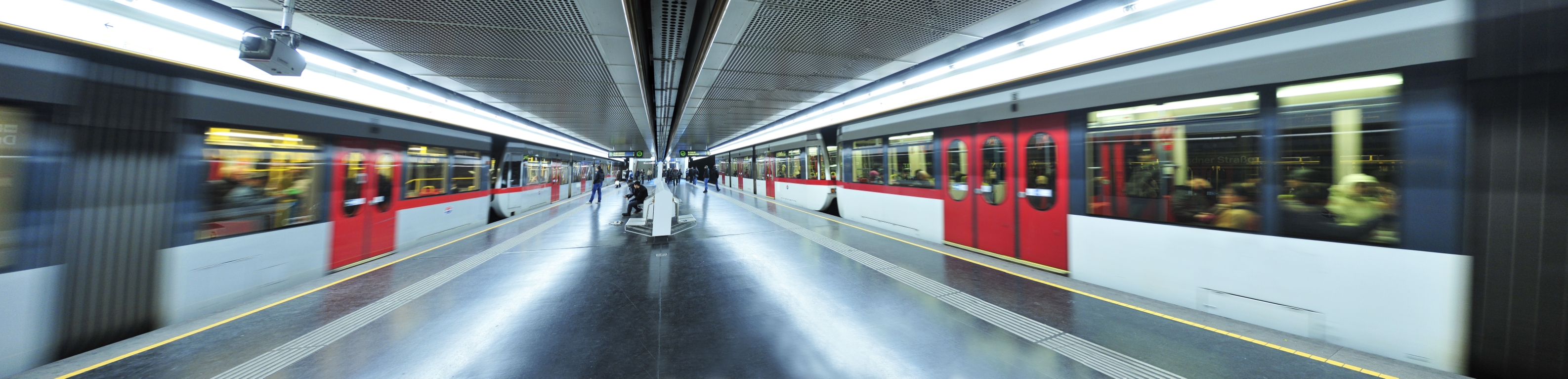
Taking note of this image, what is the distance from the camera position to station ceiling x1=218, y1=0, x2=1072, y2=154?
322 cm

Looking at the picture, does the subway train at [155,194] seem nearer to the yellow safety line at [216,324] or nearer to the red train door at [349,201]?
the red train door at [349,201]

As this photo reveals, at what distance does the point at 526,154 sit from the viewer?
385 inches

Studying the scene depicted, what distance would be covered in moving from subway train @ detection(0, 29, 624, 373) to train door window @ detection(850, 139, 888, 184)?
304 inches

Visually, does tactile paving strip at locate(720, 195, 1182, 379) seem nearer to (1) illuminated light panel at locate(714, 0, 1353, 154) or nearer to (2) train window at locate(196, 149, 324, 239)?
(1) illuminated light panel at locate(714, 0, 1353, 154)

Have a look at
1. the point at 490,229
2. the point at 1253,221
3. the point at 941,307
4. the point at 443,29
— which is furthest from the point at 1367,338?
the point at 490,229

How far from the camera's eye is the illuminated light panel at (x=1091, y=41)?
2770mm

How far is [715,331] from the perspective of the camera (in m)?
2.97

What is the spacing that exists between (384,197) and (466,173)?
6.55 ft

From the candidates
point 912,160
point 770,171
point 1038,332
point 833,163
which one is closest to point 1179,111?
point 1038,332

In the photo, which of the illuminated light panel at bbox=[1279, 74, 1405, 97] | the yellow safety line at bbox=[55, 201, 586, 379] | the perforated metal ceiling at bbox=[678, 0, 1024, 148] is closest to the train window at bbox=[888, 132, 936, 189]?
the perforated metal ceiling at bbox=[678, 0, 1024, 148]

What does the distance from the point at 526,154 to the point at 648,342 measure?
9274 millimetres

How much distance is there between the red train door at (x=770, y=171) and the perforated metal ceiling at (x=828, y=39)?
612 cm

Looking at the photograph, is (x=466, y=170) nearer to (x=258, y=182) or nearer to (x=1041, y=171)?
(x=258, y=182)

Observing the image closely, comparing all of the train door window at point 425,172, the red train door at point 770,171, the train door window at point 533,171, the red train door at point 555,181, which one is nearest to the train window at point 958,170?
the red train door at point 770,171
